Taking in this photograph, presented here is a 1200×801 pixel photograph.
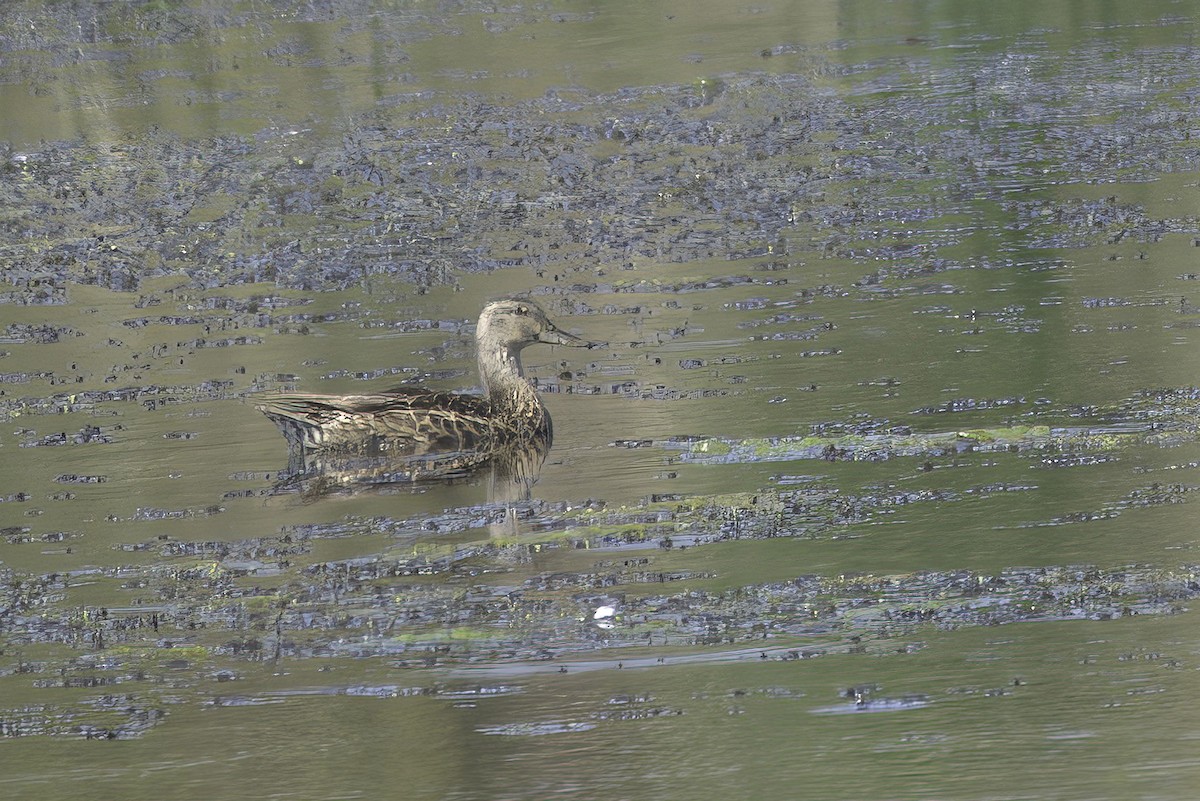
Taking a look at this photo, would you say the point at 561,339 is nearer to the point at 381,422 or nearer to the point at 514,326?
the point at 514,326

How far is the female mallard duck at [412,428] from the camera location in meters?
9.49

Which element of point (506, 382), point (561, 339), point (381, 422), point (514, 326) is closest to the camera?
point (381, 422)

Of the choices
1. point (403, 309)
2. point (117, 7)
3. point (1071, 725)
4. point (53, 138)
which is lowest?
point (1071, 725)

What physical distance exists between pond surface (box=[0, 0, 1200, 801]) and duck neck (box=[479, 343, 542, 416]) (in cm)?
27

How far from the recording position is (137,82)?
20.1 meters

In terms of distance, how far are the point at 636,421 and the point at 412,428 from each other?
1001 mm

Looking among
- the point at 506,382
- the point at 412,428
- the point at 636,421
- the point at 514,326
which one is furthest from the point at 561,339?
the point at 412,428

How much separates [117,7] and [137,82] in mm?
4318

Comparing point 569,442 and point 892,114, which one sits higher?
point 892,114

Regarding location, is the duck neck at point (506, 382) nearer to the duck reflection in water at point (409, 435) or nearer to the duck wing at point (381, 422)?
the duck reflection in water at point (409, 435)

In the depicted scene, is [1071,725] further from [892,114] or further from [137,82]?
[137,82]

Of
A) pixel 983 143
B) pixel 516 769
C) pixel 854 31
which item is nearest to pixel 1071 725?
pixel 516 769

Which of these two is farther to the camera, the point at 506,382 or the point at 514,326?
the point at 514,326

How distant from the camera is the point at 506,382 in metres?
10.2
